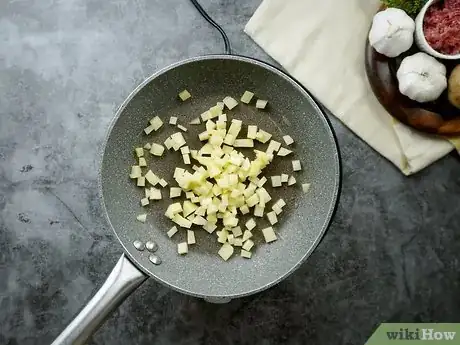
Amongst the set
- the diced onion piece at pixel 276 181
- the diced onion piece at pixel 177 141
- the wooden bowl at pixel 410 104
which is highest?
the wooden bowl at pixel 410 104

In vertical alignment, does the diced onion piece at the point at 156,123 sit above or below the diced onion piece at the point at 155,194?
above

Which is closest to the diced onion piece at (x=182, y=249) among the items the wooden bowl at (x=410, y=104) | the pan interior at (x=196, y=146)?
the pan interior at (x=196, y=146)

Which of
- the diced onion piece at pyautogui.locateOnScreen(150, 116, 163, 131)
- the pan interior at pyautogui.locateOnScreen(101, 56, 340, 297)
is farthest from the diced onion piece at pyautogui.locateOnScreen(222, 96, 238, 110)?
the diced onion piece at pyautogui.locateOnScreen(150, 116, 163, 131)

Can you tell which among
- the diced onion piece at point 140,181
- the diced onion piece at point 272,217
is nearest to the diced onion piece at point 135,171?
the diced onion piece at point 140,181

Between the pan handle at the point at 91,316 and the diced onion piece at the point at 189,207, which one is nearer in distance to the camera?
the pan handle at the point at 91,316

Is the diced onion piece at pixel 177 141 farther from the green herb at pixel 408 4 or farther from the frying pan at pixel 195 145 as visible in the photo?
the green herb at pixel 408 4

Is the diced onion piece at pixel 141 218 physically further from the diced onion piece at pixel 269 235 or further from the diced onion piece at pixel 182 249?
the diced onion piece at pixel 269 235

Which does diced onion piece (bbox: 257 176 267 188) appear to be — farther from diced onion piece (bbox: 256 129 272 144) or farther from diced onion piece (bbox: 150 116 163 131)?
diced onion piece (bbox: 150 116 163 131)
